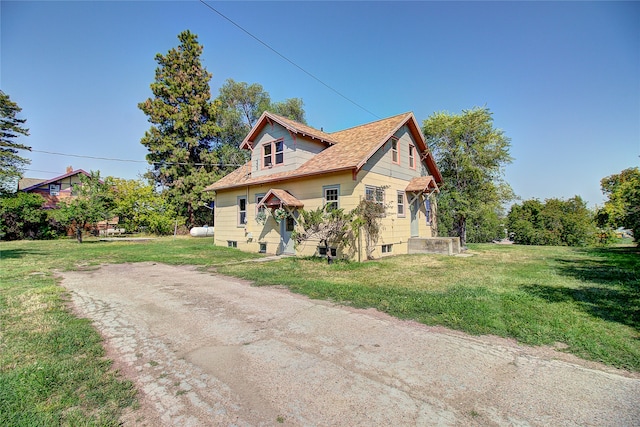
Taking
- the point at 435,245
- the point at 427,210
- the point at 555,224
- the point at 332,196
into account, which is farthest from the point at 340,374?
the point at 555,224

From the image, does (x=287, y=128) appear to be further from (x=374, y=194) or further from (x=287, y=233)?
(x=374, y=194)

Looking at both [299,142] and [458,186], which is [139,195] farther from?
[458,186]

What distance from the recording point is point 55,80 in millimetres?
15891

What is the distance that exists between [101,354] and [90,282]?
19.3 feet

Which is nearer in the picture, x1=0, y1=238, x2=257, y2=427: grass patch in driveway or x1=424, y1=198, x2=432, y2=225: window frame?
x1=0, y1=238, x2=257, y2=427: grass patch in driveway

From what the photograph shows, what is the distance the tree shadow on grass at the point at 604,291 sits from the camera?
5.31 metres

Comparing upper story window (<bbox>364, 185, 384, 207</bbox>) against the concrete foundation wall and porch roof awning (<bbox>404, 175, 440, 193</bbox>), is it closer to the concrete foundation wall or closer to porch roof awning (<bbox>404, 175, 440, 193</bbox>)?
porch roof awning (<bbox>404, 175, 440, 193</bbox>)

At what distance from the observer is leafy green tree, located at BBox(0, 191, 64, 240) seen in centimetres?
2334

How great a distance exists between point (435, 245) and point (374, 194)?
168 inches

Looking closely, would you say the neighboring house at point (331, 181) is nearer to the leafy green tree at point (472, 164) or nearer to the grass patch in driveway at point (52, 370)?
the leafy green tree at point (472, 164)

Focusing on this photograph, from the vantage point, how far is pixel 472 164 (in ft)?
63.0

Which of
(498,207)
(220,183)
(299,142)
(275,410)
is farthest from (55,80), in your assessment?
(498,207)

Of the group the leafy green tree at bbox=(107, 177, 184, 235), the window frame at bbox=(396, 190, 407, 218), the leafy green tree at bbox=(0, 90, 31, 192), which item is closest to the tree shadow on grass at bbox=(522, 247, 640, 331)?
the window frame at bbox=(396, 190, 407, 218)

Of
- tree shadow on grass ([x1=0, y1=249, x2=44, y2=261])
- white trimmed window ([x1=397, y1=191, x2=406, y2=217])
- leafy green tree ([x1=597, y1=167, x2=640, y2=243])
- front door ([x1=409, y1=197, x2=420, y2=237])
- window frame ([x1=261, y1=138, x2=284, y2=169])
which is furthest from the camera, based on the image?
front door ([x1=409, y1=197, x2=420, y2=237])
